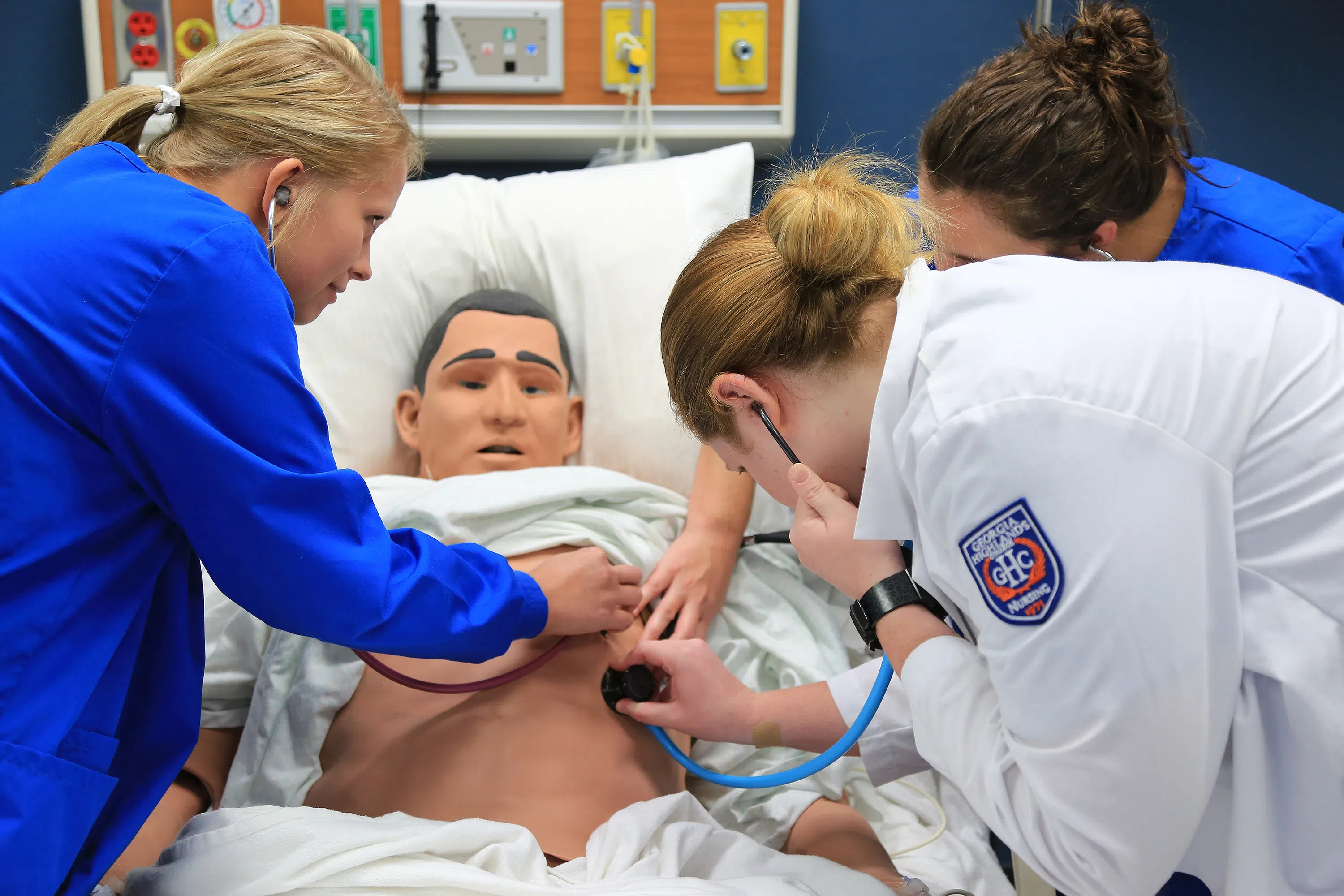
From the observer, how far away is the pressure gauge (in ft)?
8.08

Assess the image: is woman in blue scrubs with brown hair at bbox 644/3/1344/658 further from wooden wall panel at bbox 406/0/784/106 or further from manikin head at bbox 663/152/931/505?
wooden wall panel at bbox 406/0/784/106

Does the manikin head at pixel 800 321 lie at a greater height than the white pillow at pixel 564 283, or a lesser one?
greater

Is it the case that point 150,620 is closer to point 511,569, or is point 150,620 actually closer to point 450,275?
point 511,569

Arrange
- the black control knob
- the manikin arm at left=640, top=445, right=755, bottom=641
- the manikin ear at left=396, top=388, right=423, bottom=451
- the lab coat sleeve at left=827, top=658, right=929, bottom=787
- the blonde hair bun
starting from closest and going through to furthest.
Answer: the blonde hair bun
the lab coat sleeve at left=827, top=658, right=929, bottom=787
the black control knob
the manikin arm at left=640, top=445, right=755, bottom=641
the manikin ear at left=396, top=388, right=423, bottom=451

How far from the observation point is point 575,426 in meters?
2.32

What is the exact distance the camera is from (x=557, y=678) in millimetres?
1714

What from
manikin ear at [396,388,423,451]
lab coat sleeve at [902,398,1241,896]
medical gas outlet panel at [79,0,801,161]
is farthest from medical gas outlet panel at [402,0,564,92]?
lab coat sleeve at [902,398,1241,896]

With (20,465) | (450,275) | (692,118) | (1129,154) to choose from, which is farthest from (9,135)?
(1129,154)

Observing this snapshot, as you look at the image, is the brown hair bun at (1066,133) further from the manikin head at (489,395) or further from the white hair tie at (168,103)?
the white hair tie at (168,103)

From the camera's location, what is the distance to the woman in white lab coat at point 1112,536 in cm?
91

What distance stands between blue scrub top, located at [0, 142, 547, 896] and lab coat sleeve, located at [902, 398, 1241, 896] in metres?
0.65

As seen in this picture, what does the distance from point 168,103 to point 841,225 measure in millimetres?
785

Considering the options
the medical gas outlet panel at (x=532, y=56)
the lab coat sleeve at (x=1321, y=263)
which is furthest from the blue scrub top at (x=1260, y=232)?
the medical gas outlet panel at (x=532, y=56)

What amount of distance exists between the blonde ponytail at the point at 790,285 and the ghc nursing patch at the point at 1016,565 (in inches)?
11.4
